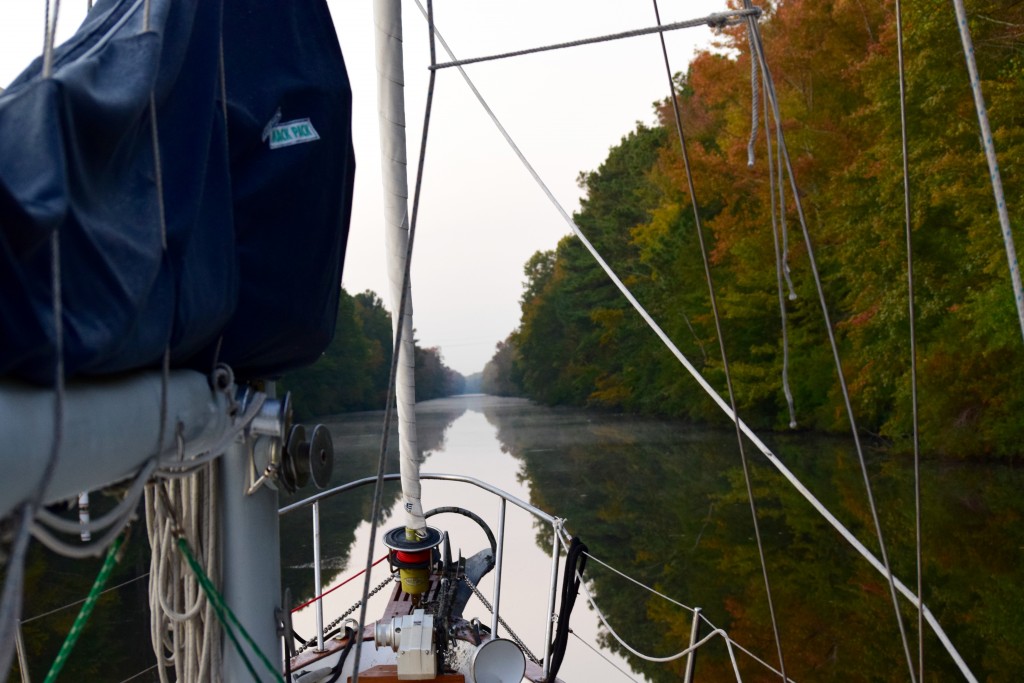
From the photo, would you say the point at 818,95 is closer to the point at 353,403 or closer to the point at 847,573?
the point at 847,573

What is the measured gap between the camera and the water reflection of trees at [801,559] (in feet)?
22.1

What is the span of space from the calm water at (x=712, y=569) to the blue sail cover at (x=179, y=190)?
4.60m

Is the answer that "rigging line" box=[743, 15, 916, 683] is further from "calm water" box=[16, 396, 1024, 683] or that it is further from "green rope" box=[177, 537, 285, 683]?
"calm water" box=[16, 396, 1024, 683]

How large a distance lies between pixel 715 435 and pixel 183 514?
22580mm

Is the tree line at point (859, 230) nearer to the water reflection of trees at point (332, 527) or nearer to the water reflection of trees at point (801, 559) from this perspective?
the water reflection of trees at point (801, 559)

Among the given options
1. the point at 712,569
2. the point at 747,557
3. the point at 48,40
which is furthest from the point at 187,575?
the point at 747,557

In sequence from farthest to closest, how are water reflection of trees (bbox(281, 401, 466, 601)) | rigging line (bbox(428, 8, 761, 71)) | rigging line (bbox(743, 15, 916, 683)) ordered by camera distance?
water reflection of trees (bbox(281, 401, 466, 601))
rigging line (bbox(428, 8, 761, 71))
rigging line (bbox(743, 15, 916, 683))

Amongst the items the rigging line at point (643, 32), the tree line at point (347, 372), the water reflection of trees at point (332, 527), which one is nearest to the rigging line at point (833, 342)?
the rigging line at point (643, 32)

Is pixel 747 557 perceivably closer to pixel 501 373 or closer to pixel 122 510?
pixel 122 510

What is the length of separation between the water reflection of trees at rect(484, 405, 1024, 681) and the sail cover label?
5.35 meters

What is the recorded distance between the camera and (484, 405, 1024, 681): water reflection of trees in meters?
6.74

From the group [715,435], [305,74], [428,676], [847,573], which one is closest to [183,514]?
[305,74]

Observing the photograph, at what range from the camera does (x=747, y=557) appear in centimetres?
969

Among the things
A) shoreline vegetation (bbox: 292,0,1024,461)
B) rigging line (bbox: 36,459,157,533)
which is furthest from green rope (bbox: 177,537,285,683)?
shoreline vegetation (bbox: 292,0,1024,461)
